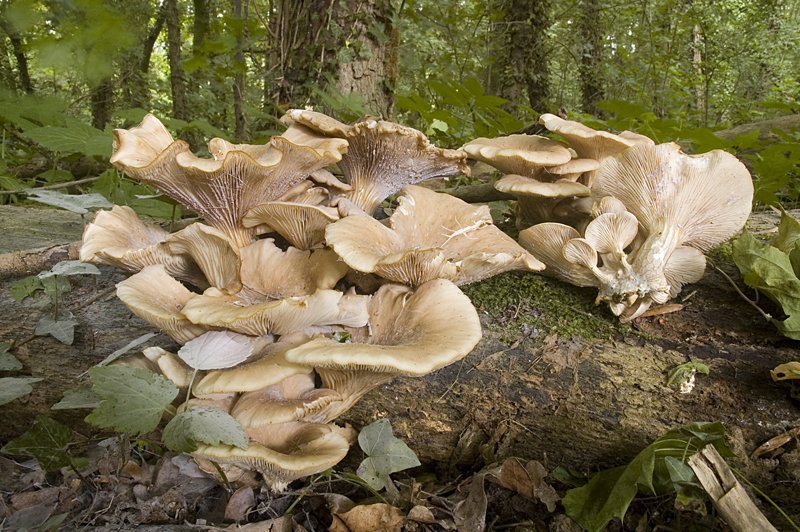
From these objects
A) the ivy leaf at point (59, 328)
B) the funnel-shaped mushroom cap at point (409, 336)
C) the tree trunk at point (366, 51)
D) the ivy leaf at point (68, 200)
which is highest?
the tree trunk at point (366, 51)

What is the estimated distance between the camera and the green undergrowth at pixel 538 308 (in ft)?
8.00

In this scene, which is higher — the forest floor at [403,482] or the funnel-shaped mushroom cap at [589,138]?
the funnel-shaped mushroom cap at [589,138]

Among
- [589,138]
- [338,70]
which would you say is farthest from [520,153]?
[338,70]

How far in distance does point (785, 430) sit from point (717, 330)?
1.79ft

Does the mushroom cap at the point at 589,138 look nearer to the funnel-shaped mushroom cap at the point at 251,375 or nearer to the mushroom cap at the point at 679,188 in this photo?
the mushroom cap at the point at 679,188

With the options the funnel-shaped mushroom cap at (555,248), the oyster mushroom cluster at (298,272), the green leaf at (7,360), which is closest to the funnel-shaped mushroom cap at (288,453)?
the oyster mushroom cluster at (298,272)

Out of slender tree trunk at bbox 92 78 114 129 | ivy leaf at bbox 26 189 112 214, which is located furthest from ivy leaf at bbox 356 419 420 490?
slender tree trunk at bbox 92 78 114 129

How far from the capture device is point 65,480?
234cm

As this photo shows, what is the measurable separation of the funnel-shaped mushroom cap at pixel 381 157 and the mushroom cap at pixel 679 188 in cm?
85

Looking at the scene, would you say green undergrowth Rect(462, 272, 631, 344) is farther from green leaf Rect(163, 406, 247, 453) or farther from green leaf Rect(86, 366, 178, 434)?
green leaf Rect(86, 366, 178, 434)

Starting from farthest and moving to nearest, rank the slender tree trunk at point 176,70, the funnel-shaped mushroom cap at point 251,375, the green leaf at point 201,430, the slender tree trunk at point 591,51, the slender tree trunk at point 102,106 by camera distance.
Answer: the slender tree trunk at point 102,106 → the slender tree trunk at point 591,51 → the slender tree trunk at point 176,70 → the funnel-shaped mushroom cap at point 251,375 → the green leaf at point 201,430

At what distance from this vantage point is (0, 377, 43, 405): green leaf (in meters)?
2.14

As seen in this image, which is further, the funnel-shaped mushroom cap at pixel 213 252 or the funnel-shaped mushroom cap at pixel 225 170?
the funnel-shaped mushroom cap at pixel 213 252

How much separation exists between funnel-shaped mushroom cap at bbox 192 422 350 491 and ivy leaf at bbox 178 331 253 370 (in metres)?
0.32
